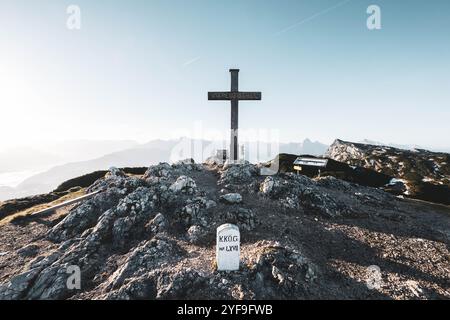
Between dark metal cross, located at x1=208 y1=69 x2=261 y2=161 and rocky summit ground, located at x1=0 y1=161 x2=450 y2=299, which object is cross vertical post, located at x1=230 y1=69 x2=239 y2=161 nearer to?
dark metal cross, located at x1=208 y1=69 x2=261 y2=161

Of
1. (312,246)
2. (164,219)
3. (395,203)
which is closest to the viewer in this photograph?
(312,246)

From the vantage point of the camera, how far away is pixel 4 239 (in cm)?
1878

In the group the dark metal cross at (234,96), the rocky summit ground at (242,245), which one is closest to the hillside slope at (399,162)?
the rocky summit ground at (242,245)

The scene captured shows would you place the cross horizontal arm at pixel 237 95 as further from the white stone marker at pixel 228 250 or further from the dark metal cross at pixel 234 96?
the white stone marker at pixel 228 250

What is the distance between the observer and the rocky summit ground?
11516 millimetres

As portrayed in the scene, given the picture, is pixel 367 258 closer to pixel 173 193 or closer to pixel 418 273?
pixel 418 273

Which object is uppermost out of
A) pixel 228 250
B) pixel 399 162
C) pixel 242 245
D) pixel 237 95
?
pixel 237 95

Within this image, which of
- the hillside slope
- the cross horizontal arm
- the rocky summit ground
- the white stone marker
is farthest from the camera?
the hillside slope

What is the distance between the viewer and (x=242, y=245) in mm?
14875

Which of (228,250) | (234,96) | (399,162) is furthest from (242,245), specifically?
(399,162)

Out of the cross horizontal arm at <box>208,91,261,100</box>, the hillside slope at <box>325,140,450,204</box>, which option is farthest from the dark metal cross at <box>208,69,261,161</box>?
the hillside slope at <box>325,140,450,204</box>

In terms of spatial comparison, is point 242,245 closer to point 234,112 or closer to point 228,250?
point 228,250
